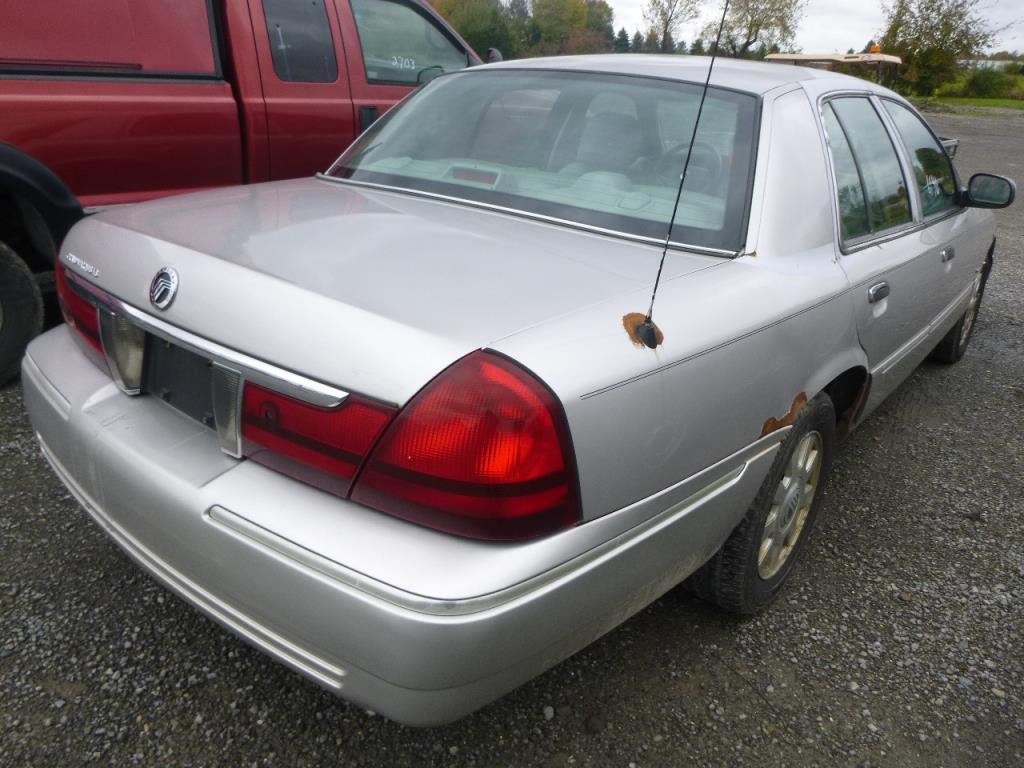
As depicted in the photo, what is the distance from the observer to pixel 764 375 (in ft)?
6.56

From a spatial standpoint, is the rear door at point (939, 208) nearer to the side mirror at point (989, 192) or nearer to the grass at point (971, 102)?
the side mirror at point (989, 192)

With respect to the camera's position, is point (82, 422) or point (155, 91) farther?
point (155, 91)

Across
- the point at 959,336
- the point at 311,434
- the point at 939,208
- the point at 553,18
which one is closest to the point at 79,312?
the point at 311,434

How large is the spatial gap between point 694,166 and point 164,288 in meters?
1.40

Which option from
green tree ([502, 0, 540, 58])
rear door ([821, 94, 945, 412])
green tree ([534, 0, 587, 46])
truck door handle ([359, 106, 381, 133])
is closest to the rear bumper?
rear door ([821, 94, 945, 412])

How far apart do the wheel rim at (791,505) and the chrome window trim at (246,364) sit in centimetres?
128

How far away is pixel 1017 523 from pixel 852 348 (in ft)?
4.17

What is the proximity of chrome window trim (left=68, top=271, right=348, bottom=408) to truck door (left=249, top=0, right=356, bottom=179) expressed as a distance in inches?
109

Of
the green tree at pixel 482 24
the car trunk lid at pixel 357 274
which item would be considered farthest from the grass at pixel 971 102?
the car trunk lid at pixel 357 274

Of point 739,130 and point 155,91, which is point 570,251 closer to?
point 739,130

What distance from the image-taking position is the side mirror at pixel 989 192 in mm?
3561

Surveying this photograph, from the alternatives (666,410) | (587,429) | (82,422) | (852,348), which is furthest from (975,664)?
(82,422)

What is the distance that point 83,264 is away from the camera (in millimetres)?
2082

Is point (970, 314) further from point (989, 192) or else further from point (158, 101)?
point (158, 101)
